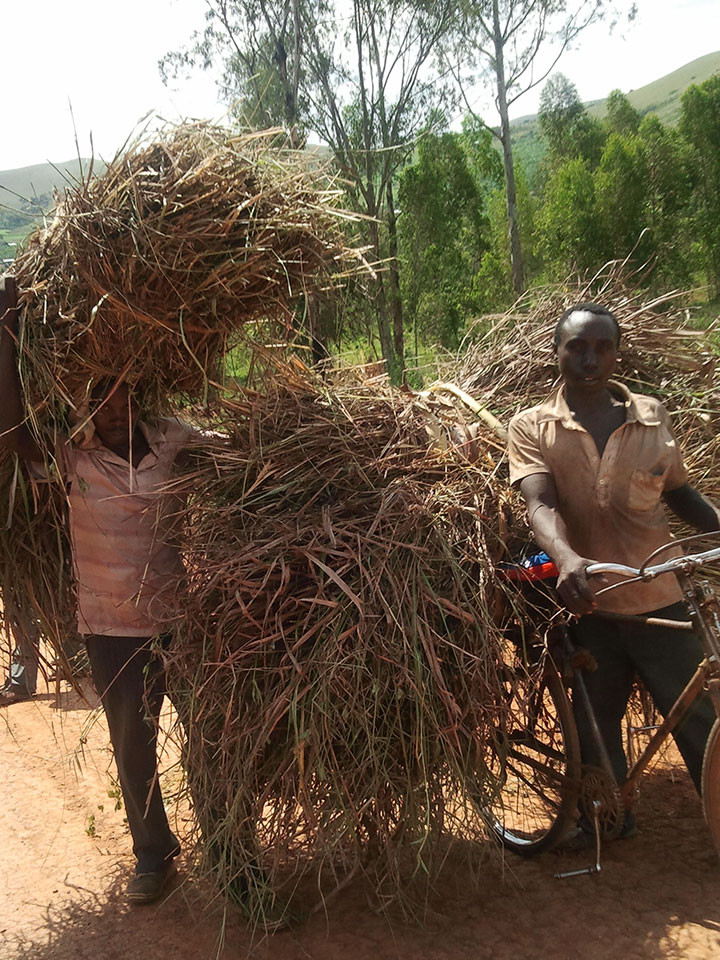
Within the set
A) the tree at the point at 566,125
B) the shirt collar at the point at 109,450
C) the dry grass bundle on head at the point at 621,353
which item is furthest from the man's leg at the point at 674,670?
the tree at the point at 566,125

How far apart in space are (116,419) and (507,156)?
58.0 feet

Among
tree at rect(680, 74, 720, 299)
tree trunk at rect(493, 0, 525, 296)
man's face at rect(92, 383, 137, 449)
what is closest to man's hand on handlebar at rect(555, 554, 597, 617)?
man's face at rect(92, 383, 137, 449)

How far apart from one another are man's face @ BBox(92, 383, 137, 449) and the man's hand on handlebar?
1493 millimetres

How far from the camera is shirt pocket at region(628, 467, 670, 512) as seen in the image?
102 inches

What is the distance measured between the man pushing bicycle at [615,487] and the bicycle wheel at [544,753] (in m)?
0.08

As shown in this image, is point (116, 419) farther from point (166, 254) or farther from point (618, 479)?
point (618, 479)

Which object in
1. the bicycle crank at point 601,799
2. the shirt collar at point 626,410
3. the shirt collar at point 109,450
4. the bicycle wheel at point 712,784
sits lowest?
the bicycle crank at point 601,799

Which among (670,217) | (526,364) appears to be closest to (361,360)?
(526,364)

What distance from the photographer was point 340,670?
7.55 ft

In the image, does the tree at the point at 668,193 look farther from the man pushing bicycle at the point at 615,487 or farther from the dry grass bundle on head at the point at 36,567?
the dry grass bundle on head at the point at 36,567

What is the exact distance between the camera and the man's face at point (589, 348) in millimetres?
2602

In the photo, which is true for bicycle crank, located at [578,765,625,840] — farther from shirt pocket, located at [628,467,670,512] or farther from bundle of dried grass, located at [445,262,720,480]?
bundle of dried grass, located at [445,262,720,480]

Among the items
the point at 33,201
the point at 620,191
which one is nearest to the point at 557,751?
the point at 33,201

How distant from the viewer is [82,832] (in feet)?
12.1
